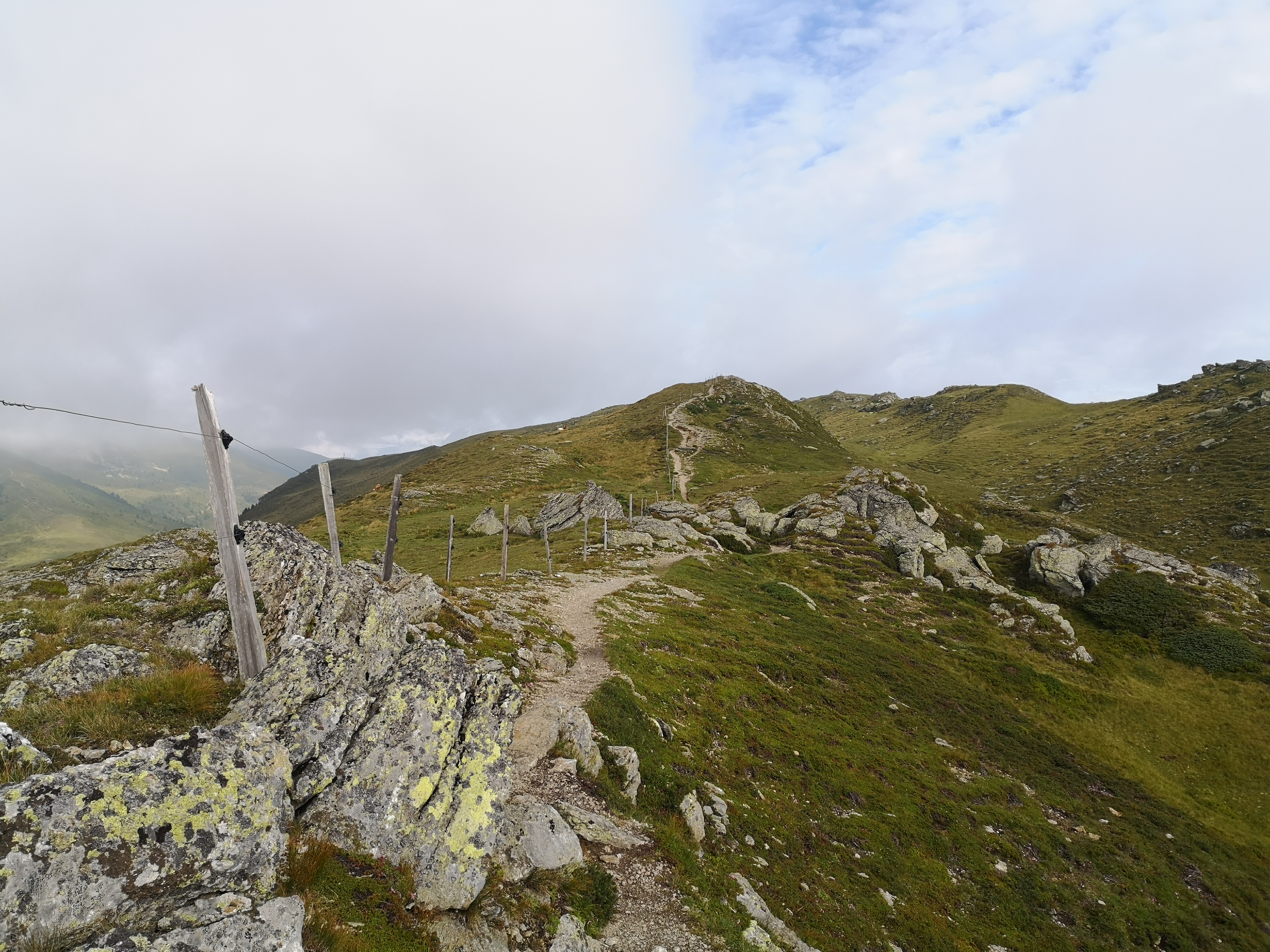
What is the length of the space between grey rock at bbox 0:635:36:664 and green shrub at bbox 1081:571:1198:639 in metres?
67.6

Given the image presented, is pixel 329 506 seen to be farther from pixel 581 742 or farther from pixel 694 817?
pixel 694 817

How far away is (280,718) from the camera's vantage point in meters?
9.49

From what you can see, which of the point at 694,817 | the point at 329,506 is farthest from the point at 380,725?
the point at 329,506

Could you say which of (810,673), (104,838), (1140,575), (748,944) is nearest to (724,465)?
(1140,575)

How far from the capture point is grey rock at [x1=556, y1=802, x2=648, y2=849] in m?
12.6

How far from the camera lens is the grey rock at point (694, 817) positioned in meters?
14.7

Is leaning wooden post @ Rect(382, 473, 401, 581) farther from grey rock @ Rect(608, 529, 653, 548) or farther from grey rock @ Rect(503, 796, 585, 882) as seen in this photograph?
grey rock @ Rect(608, 529, 653, 548)

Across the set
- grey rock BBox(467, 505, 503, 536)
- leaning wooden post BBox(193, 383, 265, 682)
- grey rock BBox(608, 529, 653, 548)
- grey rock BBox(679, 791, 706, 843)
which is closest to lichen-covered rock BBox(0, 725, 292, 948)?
leaning wooden post BBox(193, 383, 265, 682)

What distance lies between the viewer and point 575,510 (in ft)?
229

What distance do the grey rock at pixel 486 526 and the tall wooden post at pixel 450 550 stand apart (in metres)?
2.62

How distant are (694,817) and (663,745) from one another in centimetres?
359

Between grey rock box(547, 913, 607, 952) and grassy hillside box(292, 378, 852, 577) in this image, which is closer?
grey rock box(547, 913, 607, 952)

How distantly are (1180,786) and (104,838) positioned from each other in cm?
4762

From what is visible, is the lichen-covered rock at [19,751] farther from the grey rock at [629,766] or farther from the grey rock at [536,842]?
the grey rock at [629,766]
